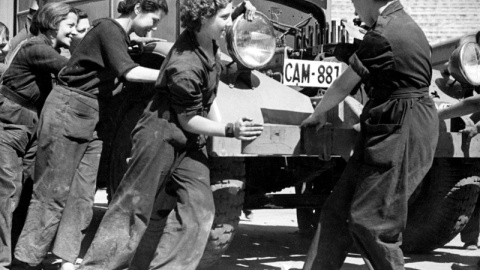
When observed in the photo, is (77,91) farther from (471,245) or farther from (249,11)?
(471,245)

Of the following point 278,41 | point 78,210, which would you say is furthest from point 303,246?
point 78,210

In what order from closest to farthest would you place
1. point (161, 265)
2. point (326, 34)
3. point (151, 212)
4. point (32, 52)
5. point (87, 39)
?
1. point (161, 265)
2. point (151, 212)
3. point (87, 39)
4. point (32, 52)
5. point (326, 34)

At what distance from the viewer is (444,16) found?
57.0ft

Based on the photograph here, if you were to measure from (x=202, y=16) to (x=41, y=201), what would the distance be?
1.56m

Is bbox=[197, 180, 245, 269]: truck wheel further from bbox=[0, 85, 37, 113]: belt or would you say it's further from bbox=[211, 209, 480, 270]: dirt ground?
bbox=[0, 85, 37, 113]: belt

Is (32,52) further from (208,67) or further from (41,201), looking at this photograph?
(208,67)

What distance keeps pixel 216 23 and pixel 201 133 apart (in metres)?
0.58

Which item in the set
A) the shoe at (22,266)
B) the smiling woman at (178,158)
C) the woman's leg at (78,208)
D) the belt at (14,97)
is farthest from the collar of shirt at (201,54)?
the shoe at (22,266)

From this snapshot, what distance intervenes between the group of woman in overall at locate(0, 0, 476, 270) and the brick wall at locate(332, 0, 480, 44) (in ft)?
43.8

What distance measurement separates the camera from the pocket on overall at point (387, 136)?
13.1ft

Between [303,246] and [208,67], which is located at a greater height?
[208,67]

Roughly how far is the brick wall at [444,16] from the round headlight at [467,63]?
12253mm

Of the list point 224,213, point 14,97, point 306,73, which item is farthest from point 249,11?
point 14,97

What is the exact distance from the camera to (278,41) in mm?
6098
